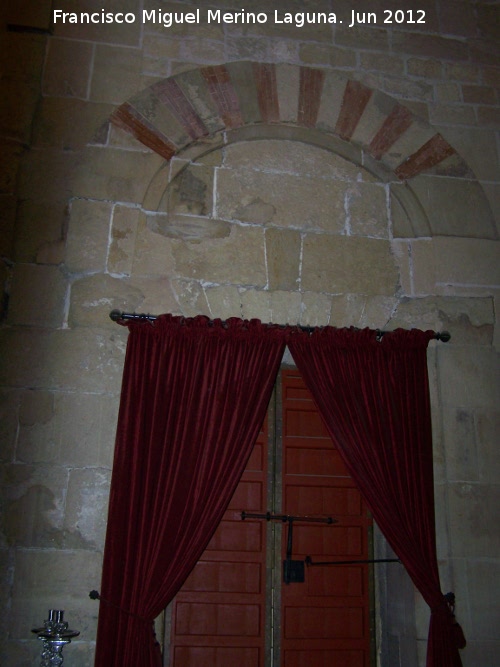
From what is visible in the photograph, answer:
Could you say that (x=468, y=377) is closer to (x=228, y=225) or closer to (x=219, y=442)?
(x=219, y=442)

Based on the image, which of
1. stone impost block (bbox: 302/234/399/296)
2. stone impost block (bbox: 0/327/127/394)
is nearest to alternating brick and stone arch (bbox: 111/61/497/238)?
stone impost block (bbox: 302/234/399/296)

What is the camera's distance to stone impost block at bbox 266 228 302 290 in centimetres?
349

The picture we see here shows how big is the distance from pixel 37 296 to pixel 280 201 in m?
1.41

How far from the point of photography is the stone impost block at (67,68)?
3586 mm

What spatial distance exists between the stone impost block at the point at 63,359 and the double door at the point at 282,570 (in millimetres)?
842

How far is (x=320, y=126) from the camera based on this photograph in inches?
148

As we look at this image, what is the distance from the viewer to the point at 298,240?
3.59 meters

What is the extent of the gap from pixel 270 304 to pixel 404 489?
114 cm

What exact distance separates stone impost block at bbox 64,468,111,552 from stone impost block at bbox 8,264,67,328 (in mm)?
753

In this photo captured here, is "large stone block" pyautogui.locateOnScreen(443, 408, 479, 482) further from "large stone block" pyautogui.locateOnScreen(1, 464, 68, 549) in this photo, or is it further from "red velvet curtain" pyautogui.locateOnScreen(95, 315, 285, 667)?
"large stone block" pyautogui.locateOnScreen(1, 464, 68, 549)

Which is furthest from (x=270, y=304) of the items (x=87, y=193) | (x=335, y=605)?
(x=335, y=605)

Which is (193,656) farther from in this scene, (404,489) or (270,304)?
(270,304)

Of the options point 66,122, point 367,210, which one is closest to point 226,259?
point 367,210

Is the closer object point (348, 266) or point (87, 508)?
point (87, 508)
